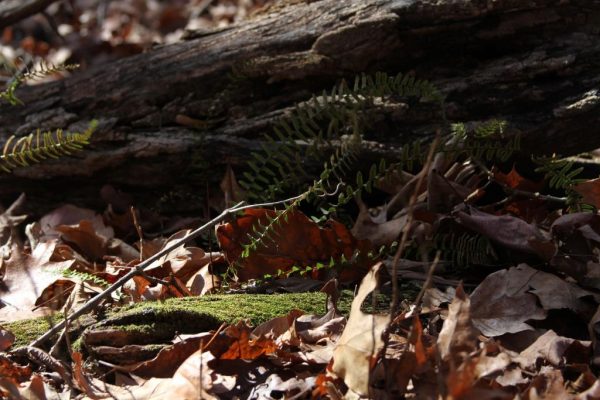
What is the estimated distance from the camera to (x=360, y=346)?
72.6 inches

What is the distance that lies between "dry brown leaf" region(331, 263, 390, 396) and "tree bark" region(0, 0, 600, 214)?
128cm

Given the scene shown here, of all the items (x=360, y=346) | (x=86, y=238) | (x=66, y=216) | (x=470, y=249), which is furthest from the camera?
(x=66, y=216)

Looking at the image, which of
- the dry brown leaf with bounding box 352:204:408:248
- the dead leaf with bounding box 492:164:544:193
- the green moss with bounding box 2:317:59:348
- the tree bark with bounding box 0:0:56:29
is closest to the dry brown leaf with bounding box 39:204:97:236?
the green moss with bounding box 2:317:59:348

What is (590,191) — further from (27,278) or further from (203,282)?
(27,278)

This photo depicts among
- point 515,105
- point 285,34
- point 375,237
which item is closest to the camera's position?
point 375,237

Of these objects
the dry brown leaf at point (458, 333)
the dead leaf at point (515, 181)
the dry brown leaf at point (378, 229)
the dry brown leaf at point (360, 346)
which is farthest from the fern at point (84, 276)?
the dead leaf at point (515, 181)

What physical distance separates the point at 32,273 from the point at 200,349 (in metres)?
1.16

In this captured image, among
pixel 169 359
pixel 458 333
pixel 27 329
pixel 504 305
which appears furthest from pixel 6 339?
pixel 504 305

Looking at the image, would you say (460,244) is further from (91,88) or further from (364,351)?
(91,88)

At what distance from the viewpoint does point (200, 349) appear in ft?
6.51

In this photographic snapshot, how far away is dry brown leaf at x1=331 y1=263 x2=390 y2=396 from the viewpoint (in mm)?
1810

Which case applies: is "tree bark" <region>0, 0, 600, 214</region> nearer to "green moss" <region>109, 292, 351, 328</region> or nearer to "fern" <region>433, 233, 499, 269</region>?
"fern" <region>433, 233, 499, 269</region>

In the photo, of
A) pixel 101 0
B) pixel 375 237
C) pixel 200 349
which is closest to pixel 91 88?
pixel 375 237

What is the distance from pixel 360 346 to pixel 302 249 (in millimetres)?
857
